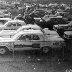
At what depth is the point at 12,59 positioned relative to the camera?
40.1 feet

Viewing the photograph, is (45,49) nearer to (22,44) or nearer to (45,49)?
(45,49)

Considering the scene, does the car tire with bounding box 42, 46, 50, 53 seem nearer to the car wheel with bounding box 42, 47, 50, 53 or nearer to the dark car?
the car wheel with bounding box 42, 47, 50, 53

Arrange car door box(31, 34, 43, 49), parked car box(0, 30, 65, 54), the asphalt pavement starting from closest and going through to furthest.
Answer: the asphalt pavement < parked car box(0, 30, 65, 54) < car door box(31, 34, 43, 49)

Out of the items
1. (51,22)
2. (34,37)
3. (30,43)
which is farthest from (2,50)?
(51,22)

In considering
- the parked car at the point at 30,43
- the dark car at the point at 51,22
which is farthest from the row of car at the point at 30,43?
the dark car at the point at 51,22

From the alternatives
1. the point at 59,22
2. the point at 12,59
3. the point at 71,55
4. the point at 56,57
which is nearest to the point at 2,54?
the point at 12,59

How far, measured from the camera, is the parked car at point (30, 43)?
12624mm

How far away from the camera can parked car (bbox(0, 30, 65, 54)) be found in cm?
1262

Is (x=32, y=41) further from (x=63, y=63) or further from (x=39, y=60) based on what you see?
(x=63, y=63)

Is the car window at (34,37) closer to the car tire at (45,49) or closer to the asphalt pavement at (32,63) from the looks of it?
the car tire at (45,49)

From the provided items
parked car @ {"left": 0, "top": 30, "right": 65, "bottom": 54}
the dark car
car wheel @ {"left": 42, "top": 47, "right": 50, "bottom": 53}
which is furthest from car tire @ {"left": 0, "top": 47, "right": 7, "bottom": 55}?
the dark car

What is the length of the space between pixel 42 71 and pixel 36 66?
70 centimetres

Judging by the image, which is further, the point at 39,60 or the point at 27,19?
the point at 27,19

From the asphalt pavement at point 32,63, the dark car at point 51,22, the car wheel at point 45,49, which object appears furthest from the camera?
the dark car at point 51,22
